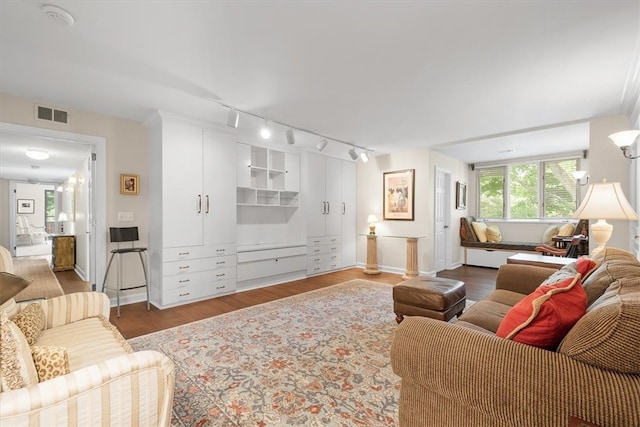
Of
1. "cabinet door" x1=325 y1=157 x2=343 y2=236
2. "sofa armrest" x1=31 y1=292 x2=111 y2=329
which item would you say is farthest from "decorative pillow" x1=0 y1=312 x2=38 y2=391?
"cabinet door" x1=325 y1=157 x2=343 y2=236

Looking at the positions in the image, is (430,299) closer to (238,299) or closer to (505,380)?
(505,380)

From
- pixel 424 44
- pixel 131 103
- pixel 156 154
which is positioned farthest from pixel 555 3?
pixel 156 154

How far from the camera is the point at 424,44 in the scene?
215 cm

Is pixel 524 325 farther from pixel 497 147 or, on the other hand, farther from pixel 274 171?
pixel 497 147

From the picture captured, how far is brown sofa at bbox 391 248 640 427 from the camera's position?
82 centimetres

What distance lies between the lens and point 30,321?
1.57 metres

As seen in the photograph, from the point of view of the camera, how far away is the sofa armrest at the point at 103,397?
864 millimetres

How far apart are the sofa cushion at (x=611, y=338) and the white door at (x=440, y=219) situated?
4.90 m

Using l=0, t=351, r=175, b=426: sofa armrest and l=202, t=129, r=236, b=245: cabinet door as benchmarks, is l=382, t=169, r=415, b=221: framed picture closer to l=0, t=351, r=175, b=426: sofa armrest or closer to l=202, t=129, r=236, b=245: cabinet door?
l=202, t=129, r=236, b=245: cabinet door

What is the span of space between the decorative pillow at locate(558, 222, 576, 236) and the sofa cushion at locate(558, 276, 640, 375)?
5.77m

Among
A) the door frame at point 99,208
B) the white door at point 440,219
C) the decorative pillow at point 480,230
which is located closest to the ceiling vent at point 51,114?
the door frame at point 99,208

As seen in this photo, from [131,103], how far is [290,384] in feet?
10.9

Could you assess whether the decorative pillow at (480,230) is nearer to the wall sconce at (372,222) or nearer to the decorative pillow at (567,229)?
the decorative pillow at (567,229)

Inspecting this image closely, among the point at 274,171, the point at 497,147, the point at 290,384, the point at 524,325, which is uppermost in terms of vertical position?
the point at 497,147
